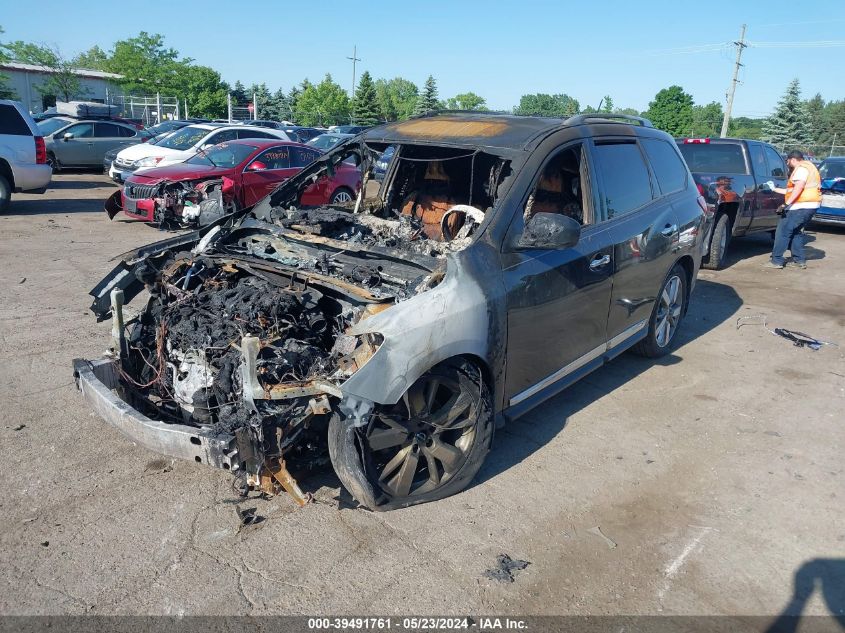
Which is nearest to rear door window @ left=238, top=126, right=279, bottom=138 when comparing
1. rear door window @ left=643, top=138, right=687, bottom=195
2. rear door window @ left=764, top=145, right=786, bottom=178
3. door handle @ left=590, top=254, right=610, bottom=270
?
rear door window @ left=764, top=145, right=786, bottom=178

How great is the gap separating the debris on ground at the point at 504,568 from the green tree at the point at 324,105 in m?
57.2

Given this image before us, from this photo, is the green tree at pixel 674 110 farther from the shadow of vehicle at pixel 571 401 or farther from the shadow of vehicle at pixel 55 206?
the shadow of vehicle at pixel 571 401

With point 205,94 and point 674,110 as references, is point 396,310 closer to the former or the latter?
point 205,94

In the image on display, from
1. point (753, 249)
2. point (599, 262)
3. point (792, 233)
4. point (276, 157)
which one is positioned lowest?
point (753, 249)

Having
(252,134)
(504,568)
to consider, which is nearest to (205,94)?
(252,134)

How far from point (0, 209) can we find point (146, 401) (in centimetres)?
1104

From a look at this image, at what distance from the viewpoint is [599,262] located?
4.50 meters

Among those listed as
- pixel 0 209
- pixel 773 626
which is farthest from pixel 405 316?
pixel 0 209

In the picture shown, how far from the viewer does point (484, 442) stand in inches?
146

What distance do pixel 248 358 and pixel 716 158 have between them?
1004 cm

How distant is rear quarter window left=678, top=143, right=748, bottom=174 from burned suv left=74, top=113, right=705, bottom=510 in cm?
618

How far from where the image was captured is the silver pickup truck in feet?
40.3

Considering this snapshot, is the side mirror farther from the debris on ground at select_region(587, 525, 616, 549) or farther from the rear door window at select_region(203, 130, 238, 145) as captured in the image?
the rear door window at select_region(203, 130, 238, 145)

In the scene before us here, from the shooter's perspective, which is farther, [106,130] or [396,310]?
[106,130]
